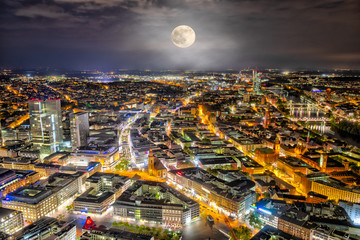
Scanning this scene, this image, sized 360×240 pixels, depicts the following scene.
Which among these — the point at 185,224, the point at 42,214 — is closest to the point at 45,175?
the point at 42,214

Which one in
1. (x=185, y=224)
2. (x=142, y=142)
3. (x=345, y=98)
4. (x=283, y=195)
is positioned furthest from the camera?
(x=345, y=98)

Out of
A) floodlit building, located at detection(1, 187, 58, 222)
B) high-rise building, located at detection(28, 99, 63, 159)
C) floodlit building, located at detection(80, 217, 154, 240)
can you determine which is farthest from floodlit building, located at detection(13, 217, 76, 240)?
high-rise building, located at detection(28, 99, 63, 159)

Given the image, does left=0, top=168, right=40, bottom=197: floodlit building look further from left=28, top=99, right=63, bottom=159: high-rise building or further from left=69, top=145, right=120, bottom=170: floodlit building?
left=28, top=99, right=63, bottom=159: high-rise building

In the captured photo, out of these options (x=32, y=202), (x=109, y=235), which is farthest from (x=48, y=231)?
(x=32, y=202)

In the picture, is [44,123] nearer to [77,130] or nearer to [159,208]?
[77,130]

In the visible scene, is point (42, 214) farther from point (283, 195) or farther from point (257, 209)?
point (283, 195)

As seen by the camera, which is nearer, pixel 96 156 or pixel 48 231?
pixel 48 231

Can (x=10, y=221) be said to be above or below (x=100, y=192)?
above

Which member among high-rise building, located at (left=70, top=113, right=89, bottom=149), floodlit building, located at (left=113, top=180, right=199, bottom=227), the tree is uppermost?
high-rise building, located at (left=70, top=113, right=89, bottom=149)
